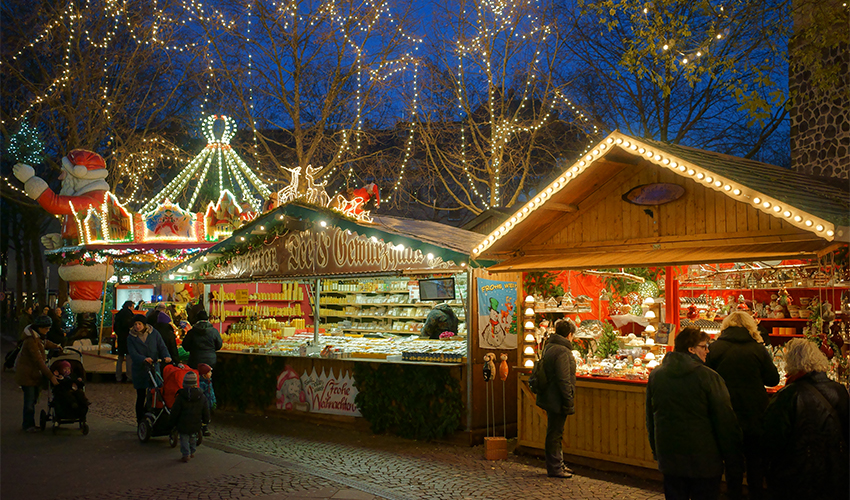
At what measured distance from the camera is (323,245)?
1145 centimetres

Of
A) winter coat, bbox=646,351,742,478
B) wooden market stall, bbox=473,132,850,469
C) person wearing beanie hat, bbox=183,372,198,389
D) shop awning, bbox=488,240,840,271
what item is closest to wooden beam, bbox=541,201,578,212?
wooden market stall, bbox=473,132,850,469

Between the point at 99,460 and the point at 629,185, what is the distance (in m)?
7.44

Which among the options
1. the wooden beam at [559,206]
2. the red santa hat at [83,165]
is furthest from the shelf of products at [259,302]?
the wooden beam at [559,206]

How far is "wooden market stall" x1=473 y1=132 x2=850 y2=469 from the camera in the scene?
6.93m

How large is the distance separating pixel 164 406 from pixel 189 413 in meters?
1.04

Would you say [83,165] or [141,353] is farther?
[83,165]

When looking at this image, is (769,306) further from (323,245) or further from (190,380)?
(190,380)

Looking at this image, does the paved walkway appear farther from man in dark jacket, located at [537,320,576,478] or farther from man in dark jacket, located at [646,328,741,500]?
man in dark jacket, located at [646,328,741,500]

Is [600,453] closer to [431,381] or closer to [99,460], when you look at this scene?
[431,381]

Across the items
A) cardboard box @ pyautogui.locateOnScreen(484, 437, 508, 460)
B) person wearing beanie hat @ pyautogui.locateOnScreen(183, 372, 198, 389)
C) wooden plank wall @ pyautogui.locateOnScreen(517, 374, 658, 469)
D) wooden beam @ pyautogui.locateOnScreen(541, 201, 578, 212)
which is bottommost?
cardboard box @ pyautogui.locateOnScreen(484, 437, 508, 460)

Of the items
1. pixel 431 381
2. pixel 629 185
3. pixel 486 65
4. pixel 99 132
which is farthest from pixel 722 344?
pixel 99 132

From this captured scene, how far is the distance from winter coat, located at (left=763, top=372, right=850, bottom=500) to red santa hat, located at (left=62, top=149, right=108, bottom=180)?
20.2 m

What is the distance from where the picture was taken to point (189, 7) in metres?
22.0

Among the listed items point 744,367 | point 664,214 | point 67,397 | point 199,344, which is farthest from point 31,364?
point 744,367
